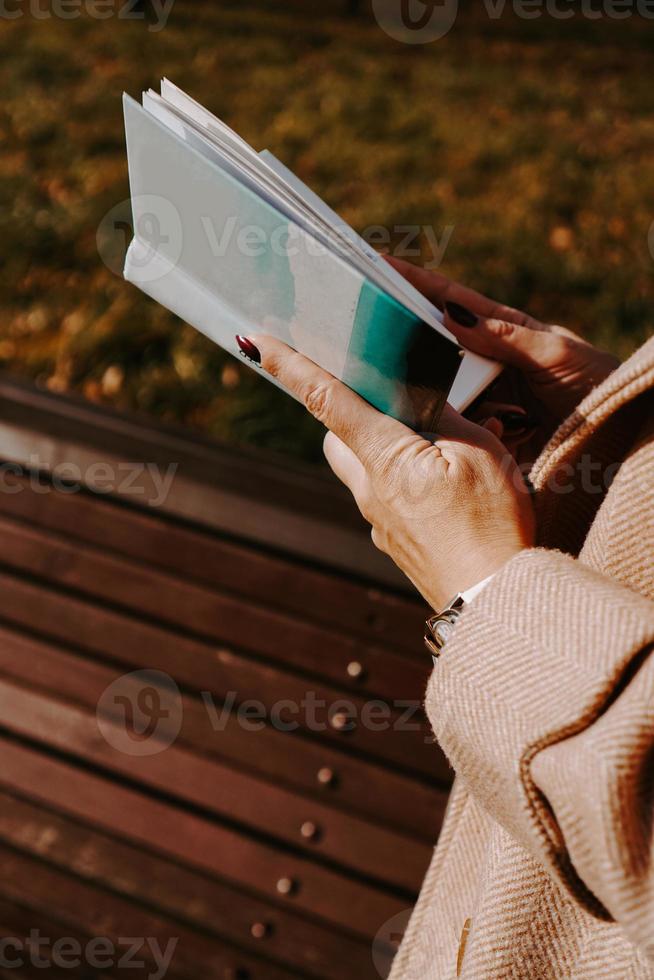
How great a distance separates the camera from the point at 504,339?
3.96ft

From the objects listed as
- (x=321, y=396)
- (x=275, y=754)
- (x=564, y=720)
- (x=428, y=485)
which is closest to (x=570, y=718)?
(x=564, y=720)

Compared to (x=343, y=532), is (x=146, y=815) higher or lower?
lower

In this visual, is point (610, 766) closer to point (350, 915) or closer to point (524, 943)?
A: point (524, 943)

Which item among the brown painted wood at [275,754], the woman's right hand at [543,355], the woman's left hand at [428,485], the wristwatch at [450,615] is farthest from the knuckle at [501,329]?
the brown painted wood at [275,754]

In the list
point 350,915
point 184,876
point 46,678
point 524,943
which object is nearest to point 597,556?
point 524,943

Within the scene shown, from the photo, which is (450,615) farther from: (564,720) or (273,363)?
(273,363)

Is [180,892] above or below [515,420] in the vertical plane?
below

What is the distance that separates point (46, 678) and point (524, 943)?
1.18 meters

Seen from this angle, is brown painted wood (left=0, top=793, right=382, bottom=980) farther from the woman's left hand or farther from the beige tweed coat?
the woman's left hand

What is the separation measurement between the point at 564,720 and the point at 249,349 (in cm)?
66

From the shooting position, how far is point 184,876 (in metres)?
1.55

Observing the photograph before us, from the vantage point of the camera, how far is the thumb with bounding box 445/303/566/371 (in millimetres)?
1188

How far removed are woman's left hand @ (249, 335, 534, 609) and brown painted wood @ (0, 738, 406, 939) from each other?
765 millimetres

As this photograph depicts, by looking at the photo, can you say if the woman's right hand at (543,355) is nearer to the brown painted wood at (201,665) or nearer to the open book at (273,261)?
the open book at (273,261)
